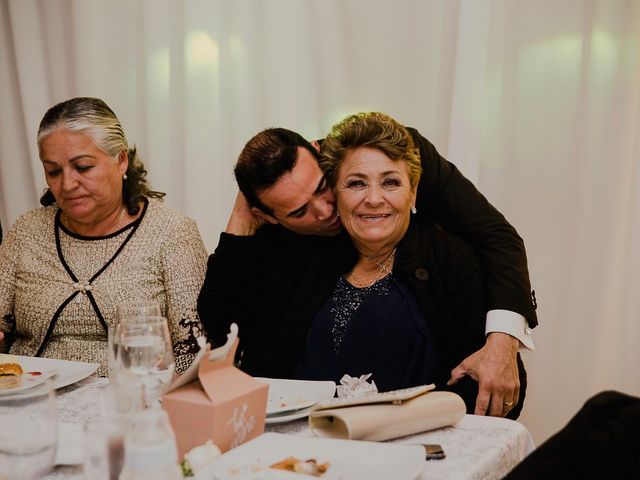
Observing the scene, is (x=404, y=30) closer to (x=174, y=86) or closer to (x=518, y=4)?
(x=518, y=4)

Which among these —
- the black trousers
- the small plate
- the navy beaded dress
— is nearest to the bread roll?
the small plate

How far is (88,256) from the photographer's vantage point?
224 cm

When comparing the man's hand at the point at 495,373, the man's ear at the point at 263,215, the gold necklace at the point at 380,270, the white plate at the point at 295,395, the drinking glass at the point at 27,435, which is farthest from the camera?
the man's ear at the point at 263,215

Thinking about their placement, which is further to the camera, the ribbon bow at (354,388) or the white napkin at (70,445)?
the ribbon bow at (354,388)

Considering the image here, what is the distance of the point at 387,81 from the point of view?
2779 mm

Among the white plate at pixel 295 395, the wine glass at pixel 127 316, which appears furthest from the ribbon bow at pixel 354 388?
the wine glass at pixel 127 316

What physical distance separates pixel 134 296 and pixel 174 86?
1.42 metres

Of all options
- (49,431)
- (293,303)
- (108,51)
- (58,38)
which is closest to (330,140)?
(293,303)

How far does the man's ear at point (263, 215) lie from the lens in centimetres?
213

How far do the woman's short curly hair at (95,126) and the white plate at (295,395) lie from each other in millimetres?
1079

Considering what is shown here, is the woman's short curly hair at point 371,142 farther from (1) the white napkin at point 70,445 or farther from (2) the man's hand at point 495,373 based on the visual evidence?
(1) the white napkin at point 70,445

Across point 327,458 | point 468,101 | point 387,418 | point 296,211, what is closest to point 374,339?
point 296,211

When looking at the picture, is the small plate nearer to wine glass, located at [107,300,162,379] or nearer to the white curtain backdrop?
wine glass, located at [107,300,162,379]

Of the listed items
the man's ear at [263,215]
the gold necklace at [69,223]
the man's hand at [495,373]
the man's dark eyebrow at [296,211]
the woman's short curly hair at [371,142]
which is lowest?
the man's hand at [495,373]
